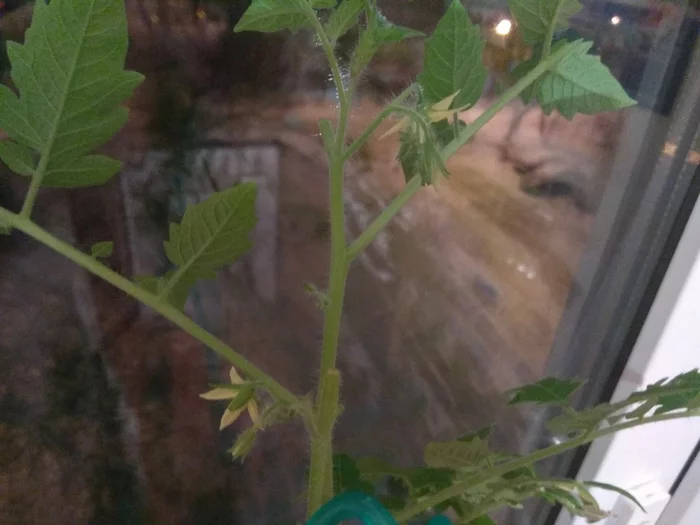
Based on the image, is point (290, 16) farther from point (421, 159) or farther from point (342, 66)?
point (342, 66)

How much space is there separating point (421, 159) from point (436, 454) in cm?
21

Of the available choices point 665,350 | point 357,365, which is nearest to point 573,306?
point 665,350

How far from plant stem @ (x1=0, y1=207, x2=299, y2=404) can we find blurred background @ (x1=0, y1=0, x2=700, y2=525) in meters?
0.16

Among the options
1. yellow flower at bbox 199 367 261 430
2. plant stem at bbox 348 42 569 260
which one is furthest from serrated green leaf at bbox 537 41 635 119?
yellow flower at bbox 199 367 261 430

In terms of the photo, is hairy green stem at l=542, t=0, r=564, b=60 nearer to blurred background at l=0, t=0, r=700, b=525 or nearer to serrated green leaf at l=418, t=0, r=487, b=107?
serrated green leaf at l=418, t=0, r=487, b=107

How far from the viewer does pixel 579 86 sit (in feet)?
1.08

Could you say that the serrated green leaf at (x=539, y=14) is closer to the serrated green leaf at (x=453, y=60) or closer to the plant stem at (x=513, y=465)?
the serrated green leaf at (x=453, y=60)

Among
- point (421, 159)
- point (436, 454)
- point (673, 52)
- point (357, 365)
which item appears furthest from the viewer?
point (357, 365)

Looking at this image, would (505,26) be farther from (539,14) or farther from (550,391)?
(550,391)

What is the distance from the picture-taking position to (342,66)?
18.8 inches

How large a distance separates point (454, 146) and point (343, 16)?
0.08 metres

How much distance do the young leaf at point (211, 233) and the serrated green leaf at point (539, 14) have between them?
0.56 ft

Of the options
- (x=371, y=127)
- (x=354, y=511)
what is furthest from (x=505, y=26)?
(x=354, y=511)

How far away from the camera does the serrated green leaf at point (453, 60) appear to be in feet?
1.08
